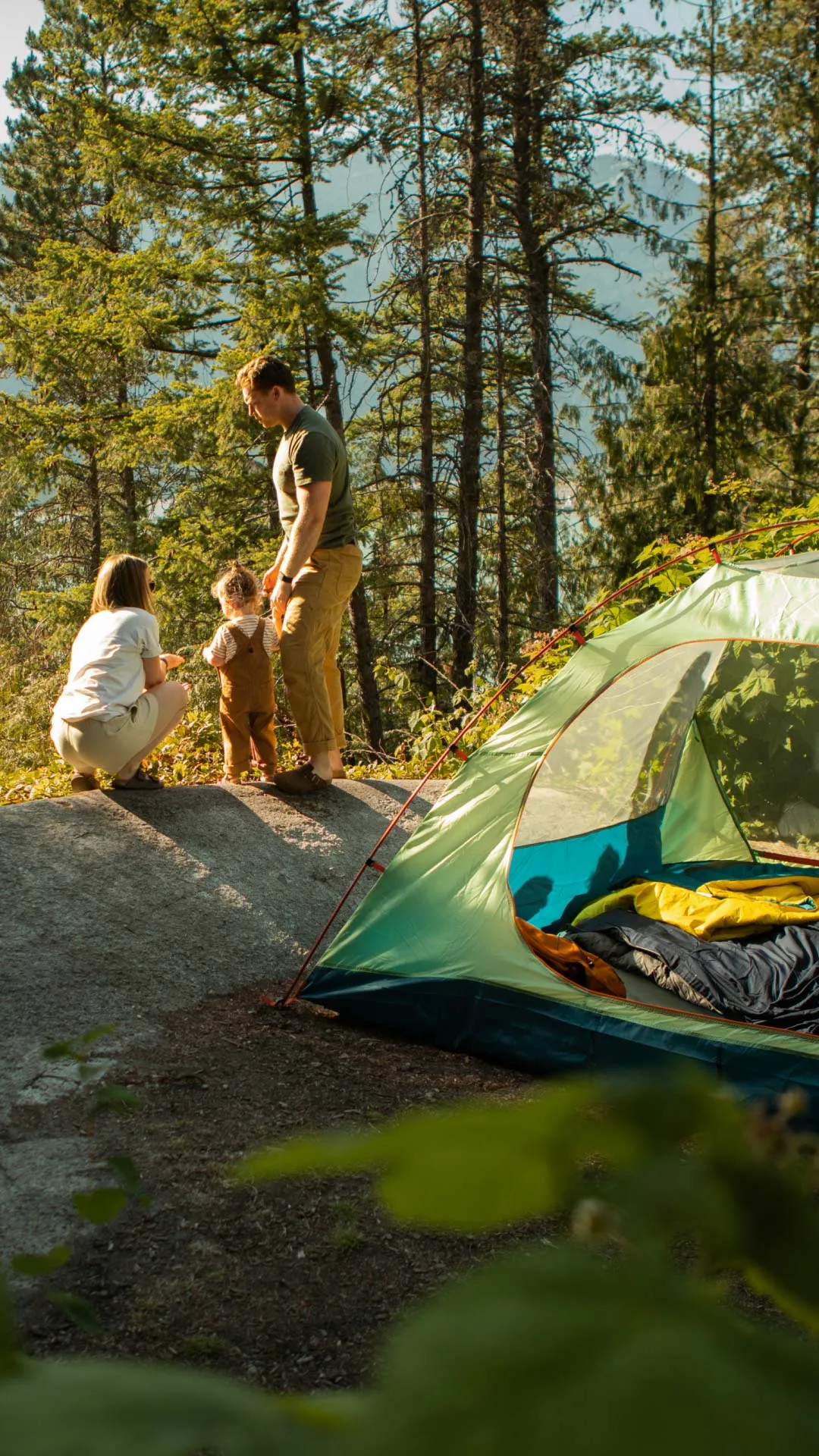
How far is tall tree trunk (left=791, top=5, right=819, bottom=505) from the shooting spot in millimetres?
13922

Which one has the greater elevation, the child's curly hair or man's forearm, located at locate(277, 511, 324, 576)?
man's forearm, located at locate(277, 511, 324, 576)

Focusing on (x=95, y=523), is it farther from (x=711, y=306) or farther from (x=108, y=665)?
(x=108, y=665)

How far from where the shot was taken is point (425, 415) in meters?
12.0

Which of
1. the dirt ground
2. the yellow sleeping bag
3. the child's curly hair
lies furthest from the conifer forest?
the dirt ground

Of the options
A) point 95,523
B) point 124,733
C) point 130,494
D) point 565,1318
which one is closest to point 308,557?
point 124,733

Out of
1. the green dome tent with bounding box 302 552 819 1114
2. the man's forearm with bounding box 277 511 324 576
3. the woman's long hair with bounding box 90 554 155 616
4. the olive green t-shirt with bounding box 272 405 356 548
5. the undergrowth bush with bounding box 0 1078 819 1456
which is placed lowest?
the green dome tent with bounding box 302 552 819 1114

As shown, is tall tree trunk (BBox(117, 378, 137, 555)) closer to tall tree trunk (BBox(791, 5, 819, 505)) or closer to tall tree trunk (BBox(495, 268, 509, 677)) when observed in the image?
tall tree trunk (BBox(495, 268, 509, 677))

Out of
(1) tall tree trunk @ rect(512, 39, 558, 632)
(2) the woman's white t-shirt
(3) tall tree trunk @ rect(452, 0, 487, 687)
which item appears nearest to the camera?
(2) the woman's white t-shirt

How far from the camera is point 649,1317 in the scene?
0.90 ft

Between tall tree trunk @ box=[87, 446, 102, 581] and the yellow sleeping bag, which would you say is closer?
the yellow sleeping bag

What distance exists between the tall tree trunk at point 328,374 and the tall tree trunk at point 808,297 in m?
5.54

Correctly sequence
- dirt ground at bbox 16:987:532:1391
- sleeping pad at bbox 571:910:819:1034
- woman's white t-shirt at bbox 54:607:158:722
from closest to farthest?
dirt ground at bbox 16:987:532:1391 < sleeping pad at bbox 571:910:819:1034 < woman's white t-shirt at bbox 54:607:158:722

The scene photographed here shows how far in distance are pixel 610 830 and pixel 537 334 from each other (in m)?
8.55

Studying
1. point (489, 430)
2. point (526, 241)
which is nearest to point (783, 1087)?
point (489, 430)
